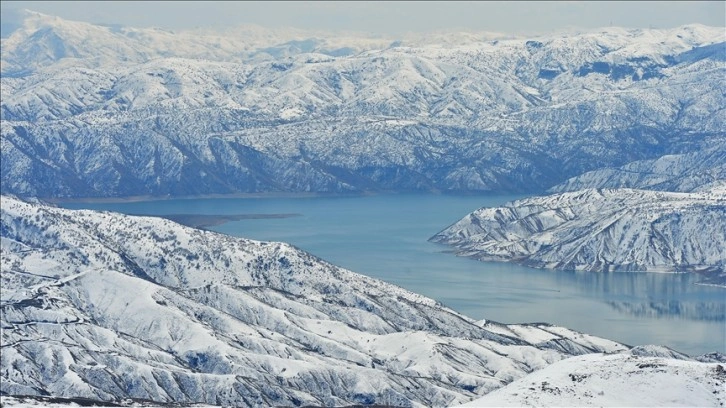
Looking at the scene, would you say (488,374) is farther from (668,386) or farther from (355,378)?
(668,386)

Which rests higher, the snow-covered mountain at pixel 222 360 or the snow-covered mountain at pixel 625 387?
the snow-covered mountain at pixel 625 387

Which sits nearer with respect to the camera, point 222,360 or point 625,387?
Answer: point 625,387

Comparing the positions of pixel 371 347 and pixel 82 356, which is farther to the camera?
pixel 371 347

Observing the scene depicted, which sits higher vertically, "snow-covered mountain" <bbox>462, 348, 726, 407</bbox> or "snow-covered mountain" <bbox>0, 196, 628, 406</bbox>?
"snow-covered mountain" <bbox>462, 348, 726, 407</bbox>

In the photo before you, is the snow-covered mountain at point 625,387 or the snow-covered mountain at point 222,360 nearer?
the snow-covered mountain at point 625,387

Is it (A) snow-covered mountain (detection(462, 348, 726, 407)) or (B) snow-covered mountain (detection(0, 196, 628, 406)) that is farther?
(B) snow-covered mountain (detection(0, 196, 628, 406))

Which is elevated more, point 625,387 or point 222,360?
point 625,387

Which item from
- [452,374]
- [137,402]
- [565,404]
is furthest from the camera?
[452,374]

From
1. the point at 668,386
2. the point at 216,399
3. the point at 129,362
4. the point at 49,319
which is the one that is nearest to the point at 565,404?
the point at 668,386
